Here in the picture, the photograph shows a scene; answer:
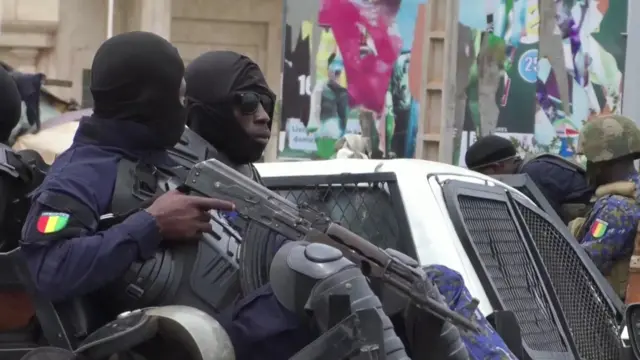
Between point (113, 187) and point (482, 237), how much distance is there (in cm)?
159

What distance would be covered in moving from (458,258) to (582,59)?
10.4m

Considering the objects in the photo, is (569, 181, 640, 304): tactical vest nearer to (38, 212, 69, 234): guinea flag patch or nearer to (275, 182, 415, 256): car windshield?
(275, 182, 415, 256): car windshield

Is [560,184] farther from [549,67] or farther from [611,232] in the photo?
[549,67]

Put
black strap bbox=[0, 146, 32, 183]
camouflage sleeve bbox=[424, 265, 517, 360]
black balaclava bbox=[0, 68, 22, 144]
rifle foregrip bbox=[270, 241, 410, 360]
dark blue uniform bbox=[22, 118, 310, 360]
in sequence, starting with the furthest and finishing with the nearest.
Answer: black balaclava bbox=[0, 68, 22, 144] < black strap bbox=[0, 146, 32, 183] < camouflage sleeve bbox=[424, 265, 517, 360] < dark blue uniform bbox=[22, 118, 310, 360] < rifle foregrip bbox=[270, 241, 410, 360]

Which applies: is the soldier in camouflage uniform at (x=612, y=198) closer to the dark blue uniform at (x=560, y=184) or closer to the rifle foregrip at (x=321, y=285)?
the dark blue uniform at (x=560, y=184)

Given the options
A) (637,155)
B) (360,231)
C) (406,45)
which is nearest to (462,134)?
(406,45)

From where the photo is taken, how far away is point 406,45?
1622 centimetres

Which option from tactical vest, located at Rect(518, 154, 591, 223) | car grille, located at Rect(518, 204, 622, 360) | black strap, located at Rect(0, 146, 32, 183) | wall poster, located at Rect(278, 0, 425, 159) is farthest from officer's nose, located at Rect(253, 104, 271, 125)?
wall poster, located at Rect(278, 0, 425, 159)

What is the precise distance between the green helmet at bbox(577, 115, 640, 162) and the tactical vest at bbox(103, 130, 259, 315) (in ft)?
11.5

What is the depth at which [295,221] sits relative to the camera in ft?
10.1

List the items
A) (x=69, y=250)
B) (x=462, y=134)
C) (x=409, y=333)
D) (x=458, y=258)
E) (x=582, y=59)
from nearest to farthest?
(x=69, y=250)
(x=409, y=333)
(x=458, y=258)
(x=462, y=134)
(x=582, y=59)

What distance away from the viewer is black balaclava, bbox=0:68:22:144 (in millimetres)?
4020


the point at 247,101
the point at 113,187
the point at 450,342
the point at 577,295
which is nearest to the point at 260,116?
the point at 247,101

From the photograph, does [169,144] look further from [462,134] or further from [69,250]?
[462,134]
